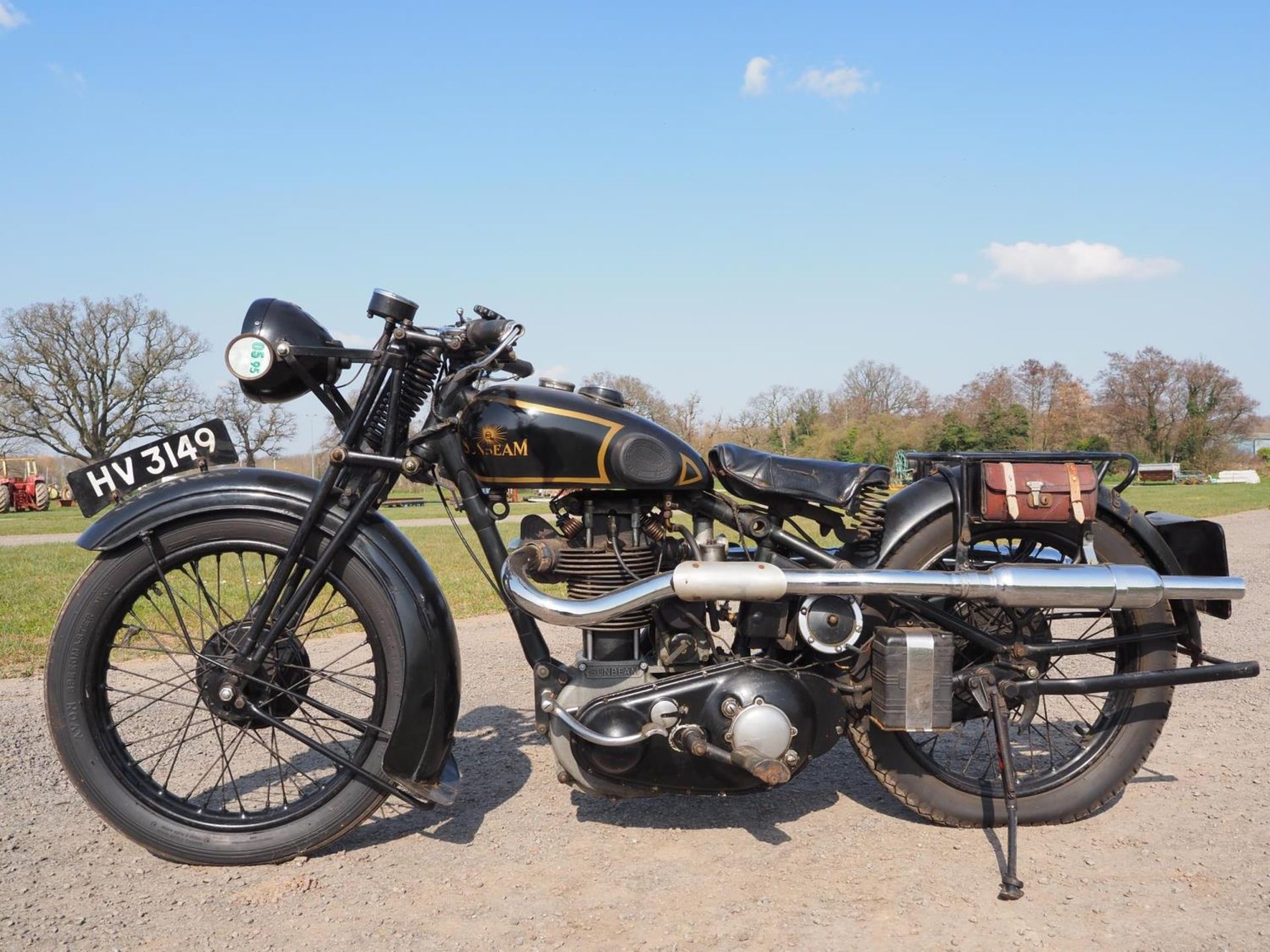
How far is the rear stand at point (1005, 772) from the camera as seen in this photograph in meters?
3.01

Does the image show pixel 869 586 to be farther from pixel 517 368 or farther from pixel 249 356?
pixel 249 356

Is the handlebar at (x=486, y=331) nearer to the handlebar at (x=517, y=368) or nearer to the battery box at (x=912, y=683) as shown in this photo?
the handlebar at (x=517, y=368)

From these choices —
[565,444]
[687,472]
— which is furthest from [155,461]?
[687,472]

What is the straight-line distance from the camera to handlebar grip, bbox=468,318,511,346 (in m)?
3.23

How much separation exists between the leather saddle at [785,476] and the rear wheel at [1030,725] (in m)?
0.30

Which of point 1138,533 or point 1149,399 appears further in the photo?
point 1149,399

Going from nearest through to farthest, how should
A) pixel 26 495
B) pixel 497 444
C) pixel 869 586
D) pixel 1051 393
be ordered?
1. pixel 869 586
2. pixel 497 444
3. pixel 26 495
4. pixel 1051 393

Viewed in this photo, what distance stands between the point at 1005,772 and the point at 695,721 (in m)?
1.11

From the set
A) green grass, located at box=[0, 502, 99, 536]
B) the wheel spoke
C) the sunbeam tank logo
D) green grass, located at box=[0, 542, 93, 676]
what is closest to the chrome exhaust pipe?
the sunbeam tank logo

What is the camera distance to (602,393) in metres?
3.54

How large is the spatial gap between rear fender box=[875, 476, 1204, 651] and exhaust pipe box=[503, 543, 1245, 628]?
24cm

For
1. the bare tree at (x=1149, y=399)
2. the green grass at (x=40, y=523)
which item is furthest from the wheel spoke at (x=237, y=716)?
the bare tree at (x=1149, y=399)

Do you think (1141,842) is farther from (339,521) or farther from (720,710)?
(339,521)

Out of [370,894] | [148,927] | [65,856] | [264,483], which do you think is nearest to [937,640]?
[370,894]
